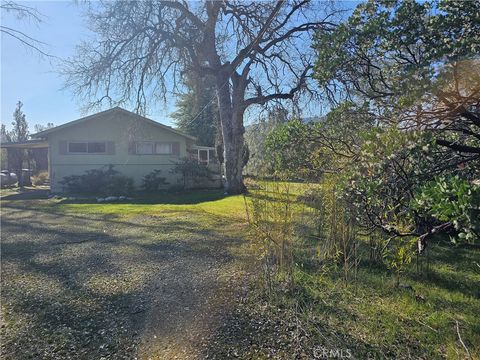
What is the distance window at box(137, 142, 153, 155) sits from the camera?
1780 centimetres

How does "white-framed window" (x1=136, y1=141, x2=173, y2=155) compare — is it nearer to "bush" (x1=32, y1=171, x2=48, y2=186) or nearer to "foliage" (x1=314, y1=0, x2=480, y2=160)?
"bush" (x1=32, y1=171, x2=48, y2=186)

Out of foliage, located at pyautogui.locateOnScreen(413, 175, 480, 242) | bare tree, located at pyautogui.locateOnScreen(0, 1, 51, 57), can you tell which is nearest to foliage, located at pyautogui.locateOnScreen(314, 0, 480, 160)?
foliage, located at pyautogui.locateOnScreen(413, 175, 480, 242)

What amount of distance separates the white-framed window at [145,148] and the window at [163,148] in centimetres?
34

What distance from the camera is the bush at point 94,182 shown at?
Answer: 16.3 m

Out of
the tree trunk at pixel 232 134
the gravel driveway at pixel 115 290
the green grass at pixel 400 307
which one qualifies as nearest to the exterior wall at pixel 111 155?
the tree trunk at pixel 232 134

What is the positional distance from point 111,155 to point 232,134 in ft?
25.4

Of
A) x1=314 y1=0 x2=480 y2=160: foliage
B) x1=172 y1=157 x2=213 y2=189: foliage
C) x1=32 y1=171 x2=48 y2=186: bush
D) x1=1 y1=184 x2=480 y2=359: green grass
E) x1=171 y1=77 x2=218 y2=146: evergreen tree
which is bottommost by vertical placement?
x1=1 y1=184 x2=480 y2=359: green grass

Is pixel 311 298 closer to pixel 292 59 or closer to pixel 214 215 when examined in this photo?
pixel 214 215

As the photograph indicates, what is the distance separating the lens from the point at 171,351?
8.49 feet

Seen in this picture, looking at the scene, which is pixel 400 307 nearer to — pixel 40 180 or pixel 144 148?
pixel 144 148

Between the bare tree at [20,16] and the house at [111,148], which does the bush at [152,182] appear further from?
the bare tree at [20,16]

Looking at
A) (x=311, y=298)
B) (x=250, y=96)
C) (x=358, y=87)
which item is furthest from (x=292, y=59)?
(x=311, y=298)

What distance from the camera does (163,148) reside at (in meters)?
18.2

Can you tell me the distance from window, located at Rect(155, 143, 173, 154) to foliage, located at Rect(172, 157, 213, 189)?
1.13 meters
